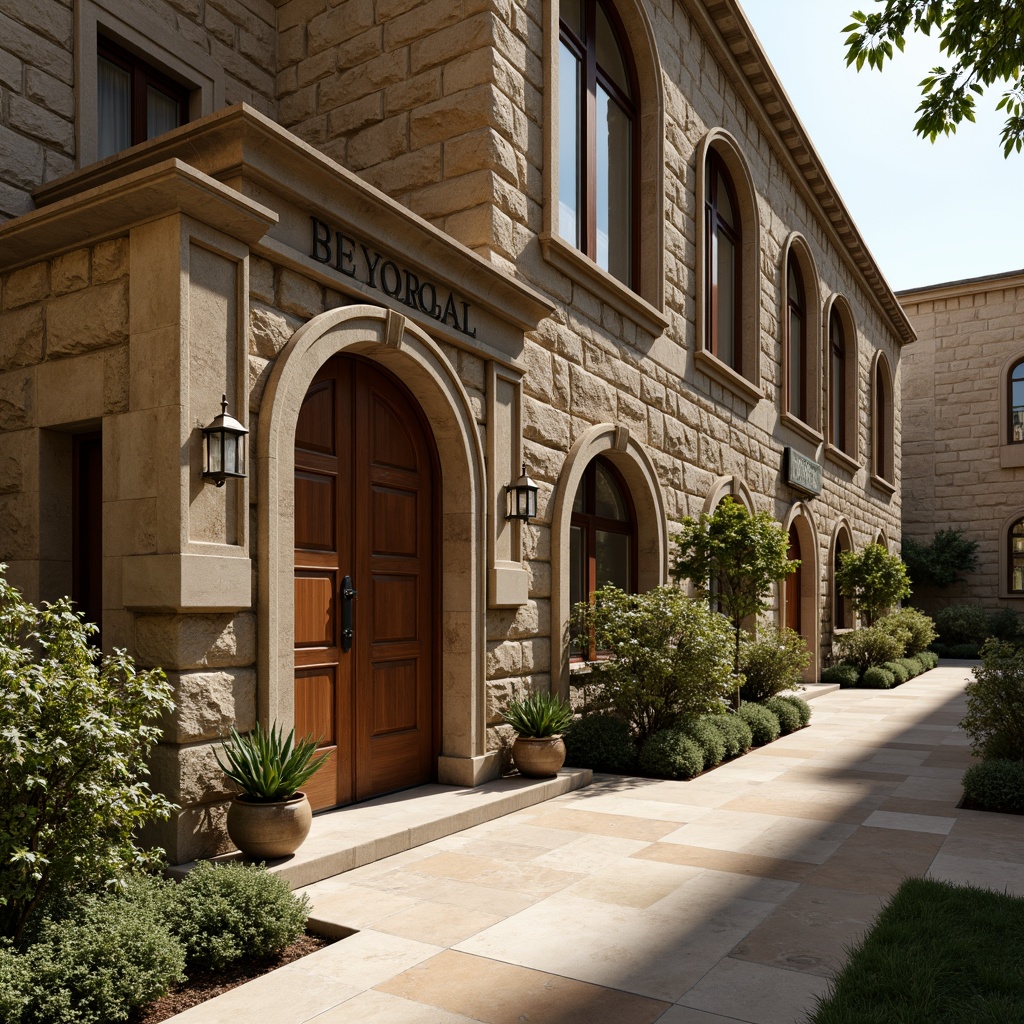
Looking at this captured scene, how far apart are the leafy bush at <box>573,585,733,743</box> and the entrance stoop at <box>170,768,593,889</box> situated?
3.95ft

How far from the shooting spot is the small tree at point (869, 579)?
18312 mm

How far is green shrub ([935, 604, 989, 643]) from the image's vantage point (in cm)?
2464

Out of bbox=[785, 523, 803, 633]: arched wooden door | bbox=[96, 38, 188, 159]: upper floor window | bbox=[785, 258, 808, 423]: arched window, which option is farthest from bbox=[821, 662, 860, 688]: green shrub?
bbox=[96, 38, 188, 159]: upper floor window

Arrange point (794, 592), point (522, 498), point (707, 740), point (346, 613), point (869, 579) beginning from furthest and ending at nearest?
point (869, 579)
point (794, 592)
point (707, 740)
point (522, 498)
point (346, 613)

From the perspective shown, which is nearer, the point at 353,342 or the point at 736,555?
the point at 353,342

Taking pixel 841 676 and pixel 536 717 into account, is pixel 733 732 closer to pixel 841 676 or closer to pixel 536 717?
pixel 536 717

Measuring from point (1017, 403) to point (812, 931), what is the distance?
25.9 m

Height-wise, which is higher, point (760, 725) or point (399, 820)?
point (399, 820)

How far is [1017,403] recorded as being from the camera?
86.5ft

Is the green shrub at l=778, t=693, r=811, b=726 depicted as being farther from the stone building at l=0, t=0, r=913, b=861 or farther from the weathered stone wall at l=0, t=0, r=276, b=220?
the weathered stone wall at l=0, t=0, r=276, b=220

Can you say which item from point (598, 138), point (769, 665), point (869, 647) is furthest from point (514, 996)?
point (869, 647)

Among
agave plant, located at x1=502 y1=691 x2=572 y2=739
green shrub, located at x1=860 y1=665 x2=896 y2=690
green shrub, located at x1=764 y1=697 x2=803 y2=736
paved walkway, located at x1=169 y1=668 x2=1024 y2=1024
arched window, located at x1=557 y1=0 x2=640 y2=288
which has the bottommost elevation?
→ green shrub, located at x1=860 y1=665 x2=896 y2=690

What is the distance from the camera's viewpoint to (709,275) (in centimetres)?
1308

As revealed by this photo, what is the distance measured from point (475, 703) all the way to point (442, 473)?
1840mm
